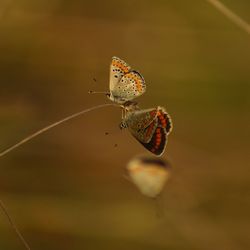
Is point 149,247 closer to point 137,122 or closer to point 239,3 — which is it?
point 137,122

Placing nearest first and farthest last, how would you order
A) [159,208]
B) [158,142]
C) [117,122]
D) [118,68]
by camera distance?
[158,142] < [118,68] < [159,208] < [117,122]

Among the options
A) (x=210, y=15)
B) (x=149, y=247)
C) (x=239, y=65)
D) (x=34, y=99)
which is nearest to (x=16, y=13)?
(x=34, y=99)

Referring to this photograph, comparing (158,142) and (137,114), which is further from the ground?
(137,114)

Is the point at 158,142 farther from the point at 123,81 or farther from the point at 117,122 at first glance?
the point at 117,122

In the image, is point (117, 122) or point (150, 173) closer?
point (150, 173)

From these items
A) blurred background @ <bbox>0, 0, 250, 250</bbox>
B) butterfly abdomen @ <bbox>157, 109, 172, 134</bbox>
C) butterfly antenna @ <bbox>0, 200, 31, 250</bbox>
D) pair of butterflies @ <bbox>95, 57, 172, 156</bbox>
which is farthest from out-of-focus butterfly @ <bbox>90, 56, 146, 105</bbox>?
butterfly antenna @ <bbox>0, 200, 31, 250</bbox>

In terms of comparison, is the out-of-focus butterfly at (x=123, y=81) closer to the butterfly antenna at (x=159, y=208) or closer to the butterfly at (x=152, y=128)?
the butterfly at (x=152, y=128)

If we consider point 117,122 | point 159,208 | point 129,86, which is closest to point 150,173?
point 129,86
